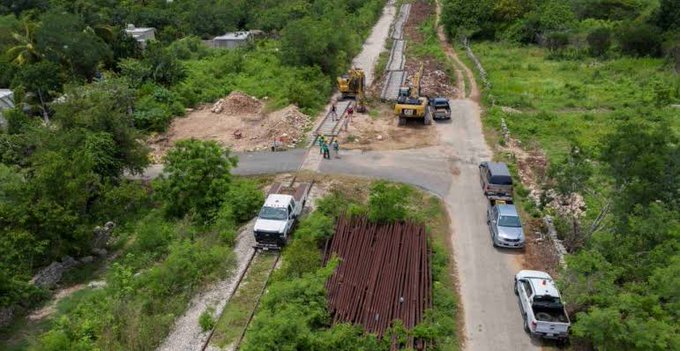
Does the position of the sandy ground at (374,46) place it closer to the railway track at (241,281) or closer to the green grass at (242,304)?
the railway track at (241,281)

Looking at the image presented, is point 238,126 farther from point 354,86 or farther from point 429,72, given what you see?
point 429,72

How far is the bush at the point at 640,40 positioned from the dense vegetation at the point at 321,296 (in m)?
40.7

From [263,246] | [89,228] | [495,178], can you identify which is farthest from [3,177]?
[495,178]

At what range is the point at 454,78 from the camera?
49.4m

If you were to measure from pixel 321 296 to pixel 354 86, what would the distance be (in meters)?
26.6

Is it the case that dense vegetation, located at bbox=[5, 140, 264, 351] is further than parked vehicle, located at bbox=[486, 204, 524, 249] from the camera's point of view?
No

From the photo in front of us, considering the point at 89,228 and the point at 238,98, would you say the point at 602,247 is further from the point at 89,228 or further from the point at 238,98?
the point at 238,98

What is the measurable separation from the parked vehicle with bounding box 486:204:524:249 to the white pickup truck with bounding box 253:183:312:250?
9098 mm

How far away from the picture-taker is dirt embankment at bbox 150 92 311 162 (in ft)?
116

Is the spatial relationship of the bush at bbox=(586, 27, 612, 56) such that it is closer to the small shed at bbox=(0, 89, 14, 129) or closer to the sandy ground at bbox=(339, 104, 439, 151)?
the sandy ground at bbox=(339, 104, 439, 151)

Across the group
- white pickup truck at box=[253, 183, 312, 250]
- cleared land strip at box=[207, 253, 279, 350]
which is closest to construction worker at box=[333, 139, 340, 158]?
A: white pickup truck at box=[253, 183, 312, 250]

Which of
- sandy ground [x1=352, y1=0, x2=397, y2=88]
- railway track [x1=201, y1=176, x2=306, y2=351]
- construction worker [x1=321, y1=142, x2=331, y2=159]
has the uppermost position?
railway track [x1=201, y1=176, x2=306, y2=351]

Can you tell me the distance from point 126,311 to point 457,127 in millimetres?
25941

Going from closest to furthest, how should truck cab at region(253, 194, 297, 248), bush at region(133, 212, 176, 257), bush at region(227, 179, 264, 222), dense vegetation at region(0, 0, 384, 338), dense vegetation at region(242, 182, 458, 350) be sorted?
dense vegetation at region(242, 182, 458, 350) < truck cab at region(253, 194, 297, 248) < dense vegetation at region(0, 0, 384, 338) < bush at region(133, 212, 176, 257) < bush at region(227, 179, 264, 222)
